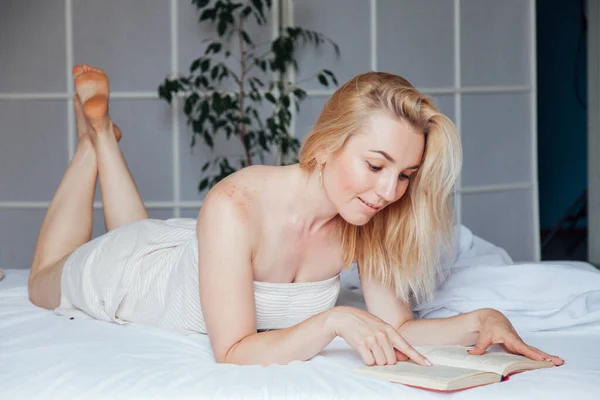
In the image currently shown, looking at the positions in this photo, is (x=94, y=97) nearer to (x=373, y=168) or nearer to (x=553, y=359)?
(x=373, y=168)

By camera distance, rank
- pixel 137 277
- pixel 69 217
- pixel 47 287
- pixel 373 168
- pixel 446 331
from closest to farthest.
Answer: pixel 373 168 < pixel 446 331 < pixel 137 277 < pixel 47 287 < pixel 69 217

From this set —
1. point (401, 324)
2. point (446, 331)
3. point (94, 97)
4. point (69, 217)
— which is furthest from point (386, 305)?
point (94, 97)

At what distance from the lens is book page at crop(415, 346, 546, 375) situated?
146 cm

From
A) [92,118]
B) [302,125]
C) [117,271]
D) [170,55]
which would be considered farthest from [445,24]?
[117,271]

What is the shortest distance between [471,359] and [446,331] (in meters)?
0.26

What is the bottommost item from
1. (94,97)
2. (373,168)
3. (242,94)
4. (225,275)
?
(225,275)

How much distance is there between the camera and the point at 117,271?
2.17m

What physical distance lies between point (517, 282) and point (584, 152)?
Answer: 4898mm

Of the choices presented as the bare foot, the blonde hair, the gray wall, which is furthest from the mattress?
the gray wall

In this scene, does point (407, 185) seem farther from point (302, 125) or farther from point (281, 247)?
point (302, 125)

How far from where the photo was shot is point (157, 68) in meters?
3.89

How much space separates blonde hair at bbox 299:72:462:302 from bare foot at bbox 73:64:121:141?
3.50ft

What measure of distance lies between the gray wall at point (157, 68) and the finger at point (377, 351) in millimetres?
2478

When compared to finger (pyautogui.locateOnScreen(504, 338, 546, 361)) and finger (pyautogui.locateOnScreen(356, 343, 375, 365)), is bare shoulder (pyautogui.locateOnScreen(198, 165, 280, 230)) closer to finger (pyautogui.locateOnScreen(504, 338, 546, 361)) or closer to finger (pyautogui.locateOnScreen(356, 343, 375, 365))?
finger (pyautogui.locateOnScreen(356, 343, 375, 365))
